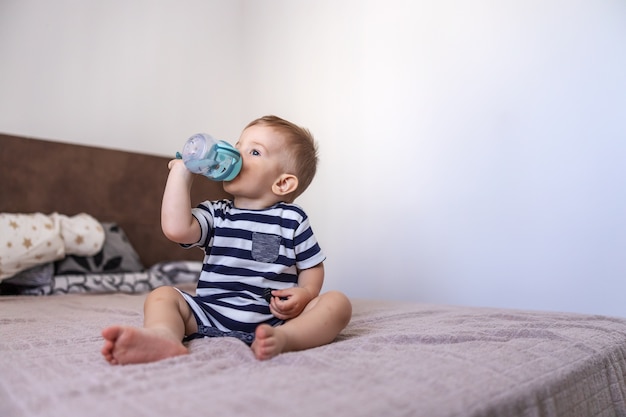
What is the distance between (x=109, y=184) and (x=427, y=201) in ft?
4.40

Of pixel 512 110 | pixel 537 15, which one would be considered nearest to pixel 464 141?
pixel 512 110

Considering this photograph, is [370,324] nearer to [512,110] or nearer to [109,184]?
[512,110]

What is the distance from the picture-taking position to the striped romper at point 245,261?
0.97m

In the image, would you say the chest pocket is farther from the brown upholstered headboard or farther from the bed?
the brown upholstered headboard

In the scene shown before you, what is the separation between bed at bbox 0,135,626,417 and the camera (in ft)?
1.83

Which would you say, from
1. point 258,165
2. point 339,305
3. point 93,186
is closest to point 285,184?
point 258,165

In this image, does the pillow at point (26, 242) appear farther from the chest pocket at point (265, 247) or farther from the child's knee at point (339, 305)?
the child's knee at point (339, 305)

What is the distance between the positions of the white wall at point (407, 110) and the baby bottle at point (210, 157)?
3.71ft

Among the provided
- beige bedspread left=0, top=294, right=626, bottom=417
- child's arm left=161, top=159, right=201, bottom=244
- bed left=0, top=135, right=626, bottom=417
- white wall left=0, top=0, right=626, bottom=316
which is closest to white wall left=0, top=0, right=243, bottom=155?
white wall left=0, top=0, right=626, bottom=316

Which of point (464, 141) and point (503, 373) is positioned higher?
point (464, 141)

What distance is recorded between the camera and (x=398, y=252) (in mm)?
2164

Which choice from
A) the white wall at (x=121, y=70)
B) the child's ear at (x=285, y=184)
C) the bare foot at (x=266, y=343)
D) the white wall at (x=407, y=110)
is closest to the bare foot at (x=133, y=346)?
the bare foot at (x=266, y=343)

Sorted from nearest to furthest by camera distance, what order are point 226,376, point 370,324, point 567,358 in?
point 226,376, point 567,358, point 370,324

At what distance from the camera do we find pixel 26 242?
178cm
